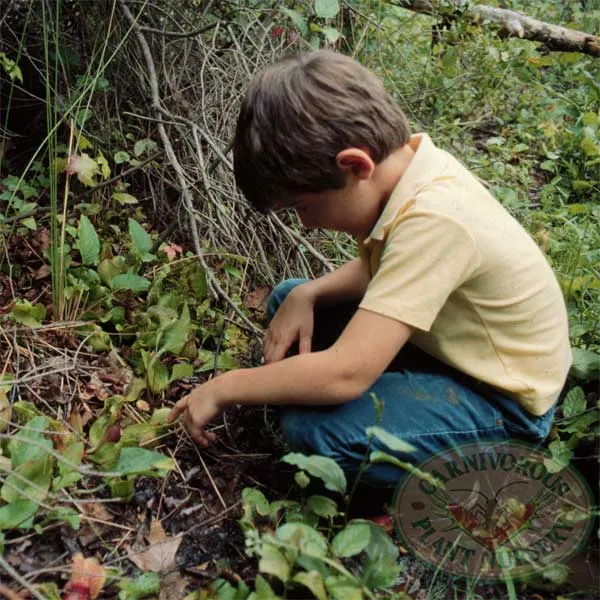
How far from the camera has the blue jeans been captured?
4.40 ft

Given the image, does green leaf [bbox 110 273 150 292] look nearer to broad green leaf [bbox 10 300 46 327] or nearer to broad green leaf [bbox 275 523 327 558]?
broad green leaf [bbox 10 300 46 327]

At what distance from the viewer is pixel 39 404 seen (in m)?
1.49

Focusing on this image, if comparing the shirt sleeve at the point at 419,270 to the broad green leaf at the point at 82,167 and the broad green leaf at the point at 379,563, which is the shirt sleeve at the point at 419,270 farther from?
the broad green leaf at the point at 82,167

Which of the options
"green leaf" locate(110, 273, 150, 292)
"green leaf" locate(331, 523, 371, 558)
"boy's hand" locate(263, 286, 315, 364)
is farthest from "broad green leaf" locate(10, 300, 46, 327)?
"green leaf" locate(331, 523, 371, 558)

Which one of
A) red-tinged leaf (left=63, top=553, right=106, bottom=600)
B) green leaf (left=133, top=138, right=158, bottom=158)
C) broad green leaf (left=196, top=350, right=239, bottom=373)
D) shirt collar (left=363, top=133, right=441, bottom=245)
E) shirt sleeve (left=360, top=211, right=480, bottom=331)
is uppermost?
shirt collar (left=363, top=133, right=441, bottom=245)

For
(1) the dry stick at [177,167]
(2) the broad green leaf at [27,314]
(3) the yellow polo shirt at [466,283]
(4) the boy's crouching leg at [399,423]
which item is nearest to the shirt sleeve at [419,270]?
(3) the yellow polo shirt at [466,283]

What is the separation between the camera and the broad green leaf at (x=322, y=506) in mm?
1270

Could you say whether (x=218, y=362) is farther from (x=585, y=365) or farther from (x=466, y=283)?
(x=585, y=365)

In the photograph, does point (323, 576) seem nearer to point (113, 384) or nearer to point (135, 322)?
point (113, 384)

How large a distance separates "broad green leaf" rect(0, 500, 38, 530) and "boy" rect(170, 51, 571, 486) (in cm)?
33

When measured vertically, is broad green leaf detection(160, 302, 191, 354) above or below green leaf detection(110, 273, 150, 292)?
below

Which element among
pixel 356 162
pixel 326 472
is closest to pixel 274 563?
pixel 326 472

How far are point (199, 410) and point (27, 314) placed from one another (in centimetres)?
54

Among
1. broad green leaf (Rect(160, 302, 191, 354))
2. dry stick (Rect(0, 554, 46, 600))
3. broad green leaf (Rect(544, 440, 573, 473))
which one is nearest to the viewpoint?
dry stick (Rect(0, 554, 46, 600))
